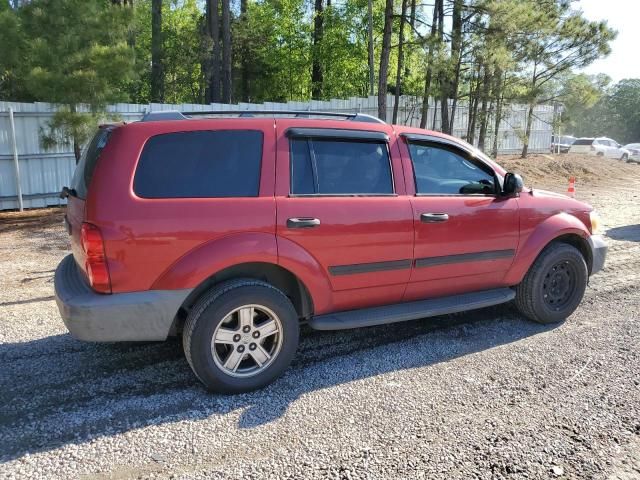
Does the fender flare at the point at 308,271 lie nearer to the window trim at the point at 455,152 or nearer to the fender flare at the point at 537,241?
the window trim at the point at 455,152

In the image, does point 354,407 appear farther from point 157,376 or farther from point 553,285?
point 553,285

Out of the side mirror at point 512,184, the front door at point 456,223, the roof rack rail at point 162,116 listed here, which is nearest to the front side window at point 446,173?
the front door at point 456,223

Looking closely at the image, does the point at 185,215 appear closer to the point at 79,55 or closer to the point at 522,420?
the point at 522,420

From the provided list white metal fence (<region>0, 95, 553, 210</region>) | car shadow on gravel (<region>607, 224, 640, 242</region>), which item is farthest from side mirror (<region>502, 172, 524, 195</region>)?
white metal fence (<region>0, 95, 553, 210</region>)

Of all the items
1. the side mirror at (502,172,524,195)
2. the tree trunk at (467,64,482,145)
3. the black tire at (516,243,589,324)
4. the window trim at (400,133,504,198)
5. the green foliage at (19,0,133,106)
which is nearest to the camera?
the window trim at (400,133,504,198)

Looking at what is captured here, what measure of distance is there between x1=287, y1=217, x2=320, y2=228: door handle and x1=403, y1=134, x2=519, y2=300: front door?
91cm

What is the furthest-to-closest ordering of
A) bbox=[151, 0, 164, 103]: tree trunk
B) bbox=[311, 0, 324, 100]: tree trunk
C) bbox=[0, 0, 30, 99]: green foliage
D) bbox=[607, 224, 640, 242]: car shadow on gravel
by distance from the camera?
bbox=[311, 0, 324, 100]: tree trunk
bbox=[151, 0, 164, 103]: tree trunk
bbox=[0, 0, 30, 99]: green foliage
bbox=[607, 224, 640, 242]: car shadow on gravel

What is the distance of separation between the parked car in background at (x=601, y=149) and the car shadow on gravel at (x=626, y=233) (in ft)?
66.4

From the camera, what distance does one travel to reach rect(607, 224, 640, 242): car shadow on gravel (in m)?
9.45

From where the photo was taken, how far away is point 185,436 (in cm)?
325

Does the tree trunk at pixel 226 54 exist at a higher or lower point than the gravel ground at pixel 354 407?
higher

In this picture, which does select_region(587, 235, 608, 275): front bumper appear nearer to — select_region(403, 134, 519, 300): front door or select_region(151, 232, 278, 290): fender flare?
select_region(403, 134, 519, 300): front door

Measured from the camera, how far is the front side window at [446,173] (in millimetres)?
4551

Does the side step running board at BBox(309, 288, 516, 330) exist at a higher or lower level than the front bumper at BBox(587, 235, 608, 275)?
lower
